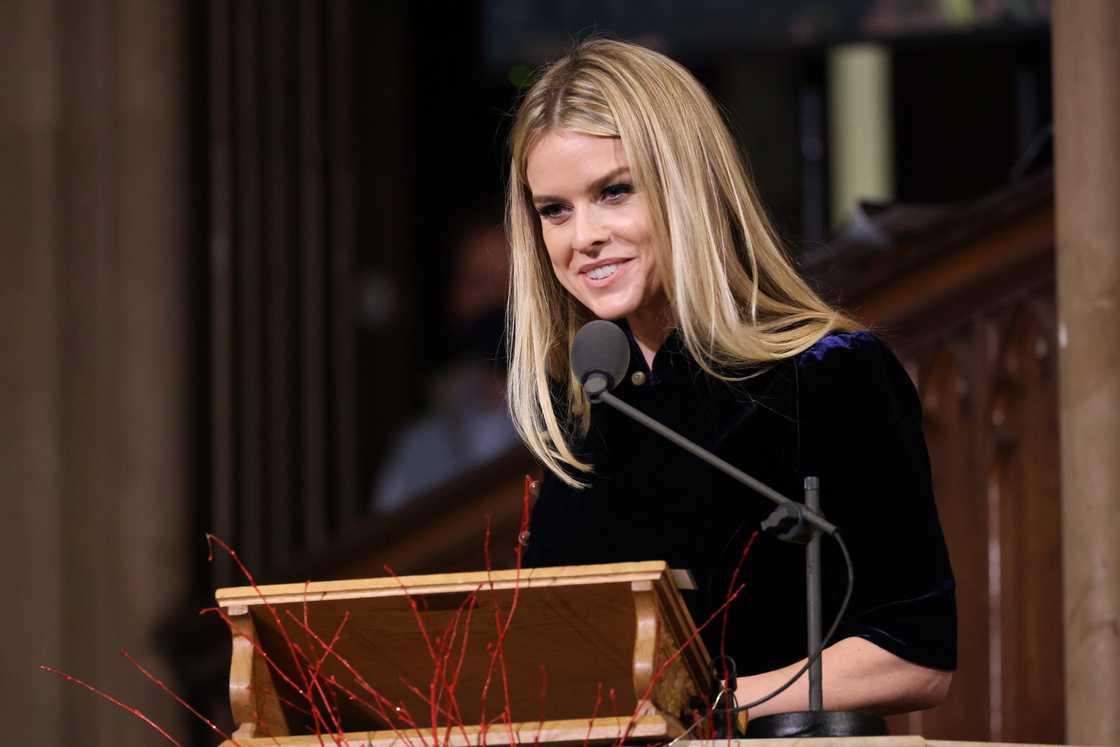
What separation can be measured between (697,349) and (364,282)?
3.91 metres

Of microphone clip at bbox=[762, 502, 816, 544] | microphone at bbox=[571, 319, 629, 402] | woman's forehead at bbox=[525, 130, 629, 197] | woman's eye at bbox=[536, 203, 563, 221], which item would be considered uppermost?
woman's forehead at bbox=[525, 130, 629, 197]

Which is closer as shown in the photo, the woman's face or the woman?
the woman

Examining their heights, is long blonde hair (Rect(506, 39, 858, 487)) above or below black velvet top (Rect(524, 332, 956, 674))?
above

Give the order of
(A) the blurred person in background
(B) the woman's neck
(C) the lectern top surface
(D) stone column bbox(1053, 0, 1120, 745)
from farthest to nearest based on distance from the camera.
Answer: (A) the blurred person in background < (D) stone column bbox(1053, 0, 1120, 745) < (B) the woman's neck < (C) the lectern top surface

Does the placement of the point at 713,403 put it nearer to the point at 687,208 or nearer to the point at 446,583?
the point at 687,208

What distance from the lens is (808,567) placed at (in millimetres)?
1782

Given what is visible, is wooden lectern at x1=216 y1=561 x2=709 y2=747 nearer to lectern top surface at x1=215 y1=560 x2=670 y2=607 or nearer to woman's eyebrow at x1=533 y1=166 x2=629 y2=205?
lectern top surface at x1=215 y1=560 x2=670 y2=607

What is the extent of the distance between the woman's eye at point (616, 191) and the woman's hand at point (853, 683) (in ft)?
1.92

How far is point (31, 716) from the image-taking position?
4.34 meters

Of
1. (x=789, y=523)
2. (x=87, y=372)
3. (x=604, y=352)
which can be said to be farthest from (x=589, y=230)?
(x=87, y=372)

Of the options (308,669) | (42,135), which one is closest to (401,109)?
(42,135)

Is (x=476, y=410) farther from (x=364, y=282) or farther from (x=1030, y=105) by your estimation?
(x=1030, y=105)

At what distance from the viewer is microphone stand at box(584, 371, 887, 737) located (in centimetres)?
168

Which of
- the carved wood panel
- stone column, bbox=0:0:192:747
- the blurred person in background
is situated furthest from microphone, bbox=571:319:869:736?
the blurred person in background
